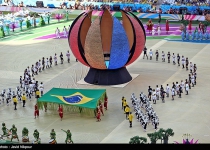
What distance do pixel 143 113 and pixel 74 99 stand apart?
403 cm

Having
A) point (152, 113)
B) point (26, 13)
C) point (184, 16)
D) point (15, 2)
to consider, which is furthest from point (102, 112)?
point (15, 2)

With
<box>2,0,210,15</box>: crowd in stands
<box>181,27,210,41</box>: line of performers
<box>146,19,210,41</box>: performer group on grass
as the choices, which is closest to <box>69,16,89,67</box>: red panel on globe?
<box>181,27,210,41</box>: line of performers

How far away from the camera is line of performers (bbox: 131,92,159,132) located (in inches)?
988

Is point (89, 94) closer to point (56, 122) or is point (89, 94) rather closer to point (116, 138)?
point (56, 122)

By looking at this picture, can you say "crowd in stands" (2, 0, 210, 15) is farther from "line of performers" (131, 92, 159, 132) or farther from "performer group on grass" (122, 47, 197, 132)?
"line of performers" (131, 92, 159, 132)

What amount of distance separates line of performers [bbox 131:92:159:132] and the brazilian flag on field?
2131mm

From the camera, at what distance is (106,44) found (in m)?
33.6

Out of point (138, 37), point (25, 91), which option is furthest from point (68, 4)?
point (25, 91)

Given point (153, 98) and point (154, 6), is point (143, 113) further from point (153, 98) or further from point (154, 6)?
point (154, 6)

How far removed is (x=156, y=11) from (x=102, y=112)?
35781mm

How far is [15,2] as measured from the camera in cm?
7131

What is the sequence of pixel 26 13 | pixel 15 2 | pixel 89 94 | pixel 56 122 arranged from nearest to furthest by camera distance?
pixel 56 122 < pixel 89 94 < pixel 26 13 < pixel 15 2

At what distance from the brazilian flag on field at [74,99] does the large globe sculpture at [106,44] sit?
464 cm

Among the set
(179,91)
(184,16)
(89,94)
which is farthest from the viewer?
(184,16)
